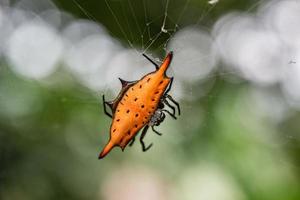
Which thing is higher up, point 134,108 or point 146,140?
point 134,108

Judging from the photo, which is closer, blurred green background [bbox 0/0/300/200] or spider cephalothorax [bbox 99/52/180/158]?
spider cephalothorax [bbox 99/52/180/158]

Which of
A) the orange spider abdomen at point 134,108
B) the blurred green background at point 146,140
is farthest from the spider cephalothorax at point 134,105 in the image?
the blurred green background at point 146,140

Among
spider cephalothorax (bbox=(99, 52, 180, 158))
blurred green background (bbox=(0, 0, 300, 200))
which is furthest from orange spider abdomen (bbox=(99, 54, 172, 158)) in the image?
blurred green background (bbox=(0, 0, 300, 200))

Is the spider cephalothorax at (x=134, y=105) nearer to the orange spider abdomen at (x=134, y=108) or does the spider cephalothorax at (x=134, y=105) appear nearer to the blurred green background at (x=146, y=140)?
the orange spider abdomen at (x=134, y=108)

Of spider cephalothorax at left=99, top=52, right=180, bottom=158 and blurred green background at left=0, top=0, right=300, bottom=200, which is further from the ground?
spider cephalothorax at left=99, top=52, right=180, bottom=158

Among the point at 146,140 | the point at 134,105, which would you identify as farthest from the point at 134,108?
the point at 146,140

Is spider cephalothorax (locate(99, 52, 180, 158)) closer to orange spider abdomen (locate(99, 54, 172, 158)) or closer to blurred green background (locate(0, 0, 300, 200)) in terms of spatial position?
orange spider abdomen (locate(99, 54, 172, 158))

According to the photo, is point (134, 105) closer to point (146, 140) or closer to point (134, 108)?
point (134, 108)

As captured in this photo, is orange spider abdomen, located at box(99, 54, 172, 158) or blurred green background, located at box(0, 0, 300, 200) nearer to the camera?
orange spider abdomen, located at box(99, 54, 172, 158)
